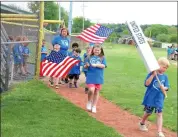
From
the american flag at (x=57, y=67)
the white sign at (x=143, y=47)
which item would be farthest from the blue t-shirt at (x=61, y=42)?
the white sign at (x=143, y=47)

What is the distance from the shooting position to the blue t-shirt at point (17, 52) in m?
10.9

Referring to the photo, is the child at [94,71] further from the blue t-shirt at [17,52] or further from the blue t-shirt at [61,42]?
the blue t-shirt at [61,42]

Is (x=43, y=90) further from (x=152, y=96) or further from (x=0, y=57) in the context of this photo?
(x=152, y=96)

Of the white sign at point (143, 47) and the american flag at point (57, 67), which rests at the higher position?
the white sign at point (143, 47)

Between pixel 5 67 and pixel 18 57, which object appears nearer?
pixel 5 67

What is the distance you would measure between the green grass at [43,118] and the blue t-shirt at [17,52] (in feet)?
4.86

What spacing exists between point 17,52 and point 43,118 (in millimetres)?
4179

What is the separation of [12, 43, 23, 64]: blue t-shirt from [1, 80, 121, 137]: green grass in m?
1.48

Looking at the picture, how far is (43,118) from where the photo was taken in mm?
7219

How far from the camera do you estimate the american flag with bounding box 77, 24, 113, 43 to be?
11023 mm

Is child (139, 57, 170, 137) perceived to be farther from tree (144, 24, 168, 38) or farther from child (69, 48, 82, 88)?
tree (144, 24, 168, 38)

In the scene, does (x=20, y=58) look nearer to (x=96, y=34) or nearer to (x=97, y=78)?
(x=96, y=34)

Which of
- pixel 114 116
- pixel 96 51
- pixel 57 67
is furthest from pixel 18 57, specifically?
pixel 114 116

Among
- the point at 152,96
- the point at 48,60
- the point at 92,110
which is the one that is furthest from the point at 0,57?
the point at 152,96
